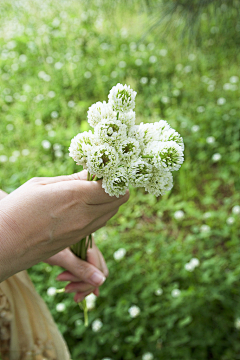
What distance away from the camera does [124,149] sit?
2.52 ft

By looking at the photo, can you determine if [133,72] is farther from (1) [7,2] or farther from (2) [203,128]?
(1) [7,2]

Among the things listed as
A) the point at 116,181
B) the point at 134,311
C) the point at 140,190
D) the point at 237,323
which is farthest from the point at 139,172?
the point at 140,190

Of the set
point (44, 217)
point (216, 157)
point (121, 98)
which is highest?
point (121, 98)

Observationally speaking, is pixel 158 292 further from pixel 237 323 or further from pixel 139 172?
pixel 139 172

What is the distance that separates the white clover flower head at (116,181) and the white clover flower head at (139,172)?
0.05 feet

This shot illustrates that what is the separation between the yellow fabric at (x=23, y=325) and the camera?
1034 mm

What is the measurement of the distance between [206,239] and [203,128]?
1038 mm

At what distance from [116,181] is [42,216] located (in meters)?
0.24

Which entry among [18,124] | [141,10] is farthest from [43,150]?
[141,10]

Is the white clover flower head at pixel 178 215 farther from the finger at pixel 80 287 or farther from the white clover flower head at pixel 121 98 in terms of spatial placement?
the white clover flower head at pixel 121 98

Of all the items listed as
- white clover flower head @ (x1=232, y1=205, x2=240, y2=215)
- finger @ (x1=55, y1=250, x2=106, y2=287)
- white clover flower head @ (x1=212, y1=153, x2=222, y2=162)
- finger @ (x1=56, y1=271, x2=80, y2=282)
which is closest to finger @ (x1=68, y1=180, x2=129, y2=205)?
finger @ (x1=55, y1=250, x2=106, y2=287)

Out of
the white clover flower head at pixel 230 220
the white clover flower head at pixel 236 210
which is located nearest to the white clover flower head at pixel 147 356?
the white clover flower head at pixel 230 220

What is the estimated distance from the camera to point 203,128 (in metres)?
2.59

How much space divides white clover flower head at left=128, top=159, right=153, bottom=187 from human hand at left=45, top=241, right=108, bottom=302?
55 centimetres
